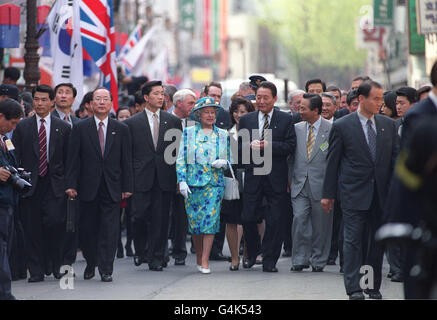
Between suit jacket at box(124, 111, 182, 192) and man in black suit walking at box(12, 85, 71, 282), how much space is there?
3.66 ft

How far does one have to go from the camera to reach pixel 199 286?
1081cm

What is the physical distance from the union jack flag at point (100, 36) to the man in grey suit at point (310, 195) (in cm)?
456

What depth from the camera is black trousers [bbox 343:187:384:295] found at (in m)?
9.70

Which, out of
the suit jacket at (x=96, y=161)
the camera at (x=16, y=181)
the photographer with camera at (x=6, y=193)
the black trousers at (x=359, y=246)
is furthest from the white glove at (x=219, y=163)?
the camera at (x=16, y=181)

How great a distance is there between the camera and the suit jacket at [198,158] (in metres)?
12.0

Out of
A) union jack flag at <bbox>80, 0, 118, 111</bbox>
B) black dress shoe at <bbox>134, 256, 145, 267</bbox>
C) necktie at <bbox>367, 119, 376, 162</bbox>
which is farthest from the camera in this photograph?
union jack flag at <bbox>80, 0, 118, 111</bbox>

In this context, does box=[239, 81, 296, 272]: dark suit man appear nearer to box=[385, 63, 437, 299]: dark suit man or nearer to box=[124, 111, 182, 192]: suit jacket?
box=[124, 111, 182, 192]: suit jacket

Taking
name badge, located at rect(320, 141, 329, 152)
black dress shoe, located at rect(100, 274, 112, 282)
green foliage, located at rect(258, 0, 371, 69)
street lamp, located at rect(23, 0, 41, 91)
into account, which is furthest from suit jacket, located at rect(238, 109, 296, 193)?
green foliage, located at rect(258, 0, 371, 69)

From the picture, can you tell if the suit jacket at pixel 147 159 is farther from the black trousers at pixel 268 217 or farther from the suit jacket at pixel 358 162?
the suit jacket at pixel 358 162

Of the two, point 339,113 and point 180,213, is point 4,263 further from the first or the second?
point 339,113

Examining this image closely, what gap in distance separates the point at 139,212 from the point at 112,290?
2.08 metres

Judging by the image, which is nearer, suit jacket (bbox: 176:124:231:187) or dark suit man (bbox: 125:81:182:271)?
suit jacket (bbox: 176:124:231:187)

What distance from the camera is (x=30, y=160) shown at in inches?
452
